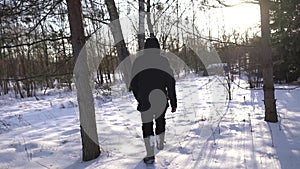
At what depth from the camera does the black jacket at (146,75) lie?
3.58 meters

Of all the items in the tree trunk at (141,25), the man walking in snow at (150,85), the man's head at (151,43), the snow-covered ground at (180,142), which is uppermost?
the tree trunk at (141,25)

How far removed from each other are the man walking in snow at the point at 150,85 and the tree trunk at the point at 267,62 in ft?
7.29

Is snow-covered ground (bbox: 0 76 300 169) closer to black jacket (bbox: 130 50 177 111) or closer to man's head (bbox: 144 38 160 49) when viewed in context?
black jacket (bbox: 130 50 177 111)

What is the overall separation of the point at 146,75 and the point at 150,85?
0.46 ft

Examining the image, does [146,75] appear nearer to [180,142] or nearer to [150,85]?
[150,85]

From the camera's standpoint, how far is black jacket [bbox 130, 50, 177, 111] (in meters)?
3.58

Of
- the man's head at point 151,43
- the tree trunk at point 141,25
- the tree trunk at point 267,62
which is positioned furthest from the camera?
the tree trunk at point 141,25

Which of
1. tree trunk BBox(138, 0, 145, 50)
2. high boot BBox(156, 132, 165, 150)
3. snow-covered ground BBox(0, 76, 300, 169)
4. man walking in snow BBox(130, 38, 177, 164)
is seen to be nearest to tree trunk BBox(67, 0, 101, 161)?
snow-covered ground BBox(0, 76, 300, 169)

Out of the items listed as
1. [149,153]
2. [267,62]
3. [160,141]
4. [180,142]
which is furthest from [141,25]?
[149,153]

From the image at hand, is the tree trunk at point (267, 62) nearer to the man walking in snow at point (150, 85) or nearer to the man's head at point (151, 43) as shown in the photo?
the man walking in snow at point (150, 85)

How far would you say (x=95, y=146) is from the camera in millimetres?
3820

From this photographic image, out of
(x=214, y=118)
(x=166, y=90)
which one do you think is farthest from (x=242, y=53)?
(x=166, y=90)

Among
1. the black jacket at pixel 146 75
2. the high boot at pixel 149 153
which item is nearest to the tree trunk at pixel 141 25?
the black jacket at pixel 146 75

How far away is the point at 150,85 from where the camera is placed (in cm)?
360
